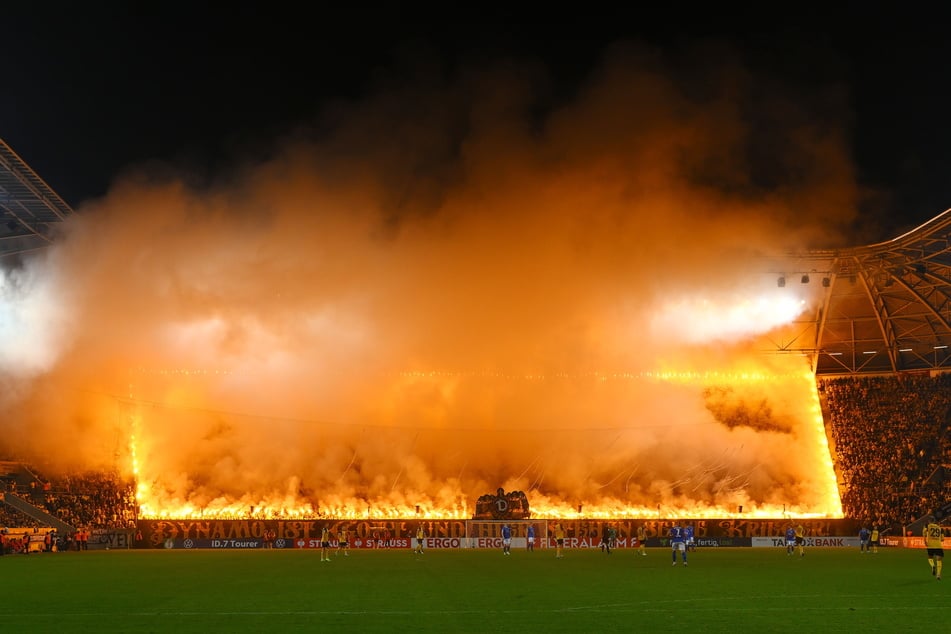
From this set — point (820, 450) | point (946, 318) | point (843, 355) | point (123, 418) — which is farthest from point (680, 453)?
point (123, 418)

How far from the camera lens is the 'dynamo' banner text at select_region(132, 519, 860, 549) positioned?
46.5 metres

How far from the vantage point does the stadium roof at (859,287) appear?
126ft

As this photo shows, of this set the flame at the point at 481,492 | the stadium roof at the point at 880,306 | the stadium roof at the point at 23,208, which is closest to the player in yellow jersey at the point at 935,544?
the stadium roof at the point at 880,306

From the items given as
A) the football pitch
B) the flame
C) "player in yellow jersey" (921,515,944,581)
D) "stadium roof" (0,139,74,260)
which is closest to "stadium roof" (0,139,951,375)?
"stadium roof" (0,139,74,260)

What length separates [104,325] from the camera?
140ft

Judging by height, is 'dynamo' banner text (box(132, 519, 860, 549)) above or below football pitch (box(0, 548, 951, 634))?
above

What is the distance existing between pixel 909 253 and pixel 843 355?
1287 centimetres

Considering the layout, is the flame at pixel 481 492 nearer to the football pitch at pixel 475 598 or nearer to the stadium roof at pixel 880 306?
the stadium roof at pixel 880 306

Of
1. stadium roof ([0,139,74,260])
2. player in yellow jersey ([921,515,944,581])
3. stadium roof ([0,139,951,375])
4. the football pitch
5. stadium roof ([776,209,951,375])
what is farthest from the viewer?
stadium roof ([776,209,951,375])

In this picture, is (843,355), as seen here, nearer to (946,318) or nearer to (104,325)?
(946,318)

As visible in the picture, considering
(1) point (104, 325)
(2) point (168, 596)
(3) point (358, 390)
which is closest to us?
(2) point (168, 596)

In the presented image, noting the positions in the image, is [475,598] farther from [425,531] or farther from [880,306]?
[880,306]

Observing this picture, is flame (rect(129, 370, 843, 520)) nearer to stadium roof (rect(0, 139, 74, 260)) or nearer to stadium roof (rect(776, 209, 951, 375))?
stadium roof (rect(776, 209, 951, 375))

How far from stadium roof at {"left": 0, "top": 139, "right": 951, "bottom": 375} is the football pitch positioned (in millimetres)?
15830
